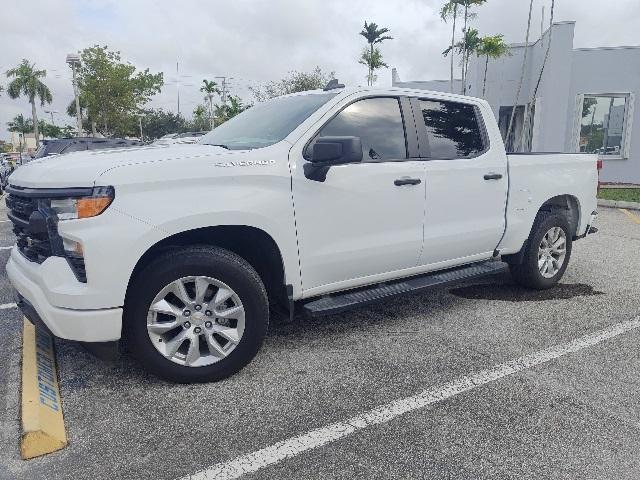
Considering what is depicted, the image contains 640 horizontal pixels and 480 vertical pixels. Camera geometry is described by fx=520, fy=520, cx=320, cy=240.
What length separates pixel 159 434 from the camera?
2738mm

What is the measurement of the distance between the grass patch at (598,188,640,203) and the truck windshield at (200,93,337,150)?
11.4 metres

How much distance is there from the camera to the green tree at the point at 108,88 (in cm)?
3562

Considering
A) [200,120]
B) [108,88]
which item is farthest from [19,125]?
[108,88]

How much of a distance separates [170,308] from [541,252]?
377cm

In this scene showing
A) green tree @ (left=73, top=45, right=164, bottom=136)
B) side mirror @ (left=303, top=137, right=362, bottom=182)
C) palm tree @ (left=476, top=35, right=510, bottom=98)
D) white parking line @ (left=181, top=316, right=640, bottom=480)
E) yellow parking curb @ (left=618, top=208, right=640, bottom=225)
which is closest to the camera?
white parking line @ (left=181, top=316, right=640, bottom=480)

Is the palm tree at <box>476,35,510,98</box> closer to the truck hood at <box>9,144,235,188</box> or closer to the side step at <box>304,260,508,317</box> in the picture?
the side step at <box>304,260,508,317</box>

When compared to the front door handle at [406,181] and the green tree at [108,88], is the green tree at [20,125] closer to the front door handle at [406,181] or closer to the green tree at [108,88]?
the green tree at [108,88]

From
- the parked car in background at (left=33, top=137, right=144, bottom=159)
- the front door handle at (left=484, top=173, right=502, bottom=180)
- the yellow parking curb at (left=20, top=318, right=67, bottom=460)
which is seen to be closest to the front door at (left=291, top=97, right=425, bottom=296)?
the front door handle at (left=484, top=173, right=502, bottom=180)

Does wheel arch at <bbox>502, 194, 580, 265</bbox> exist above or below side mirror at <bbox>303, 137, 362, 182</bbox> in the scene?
below

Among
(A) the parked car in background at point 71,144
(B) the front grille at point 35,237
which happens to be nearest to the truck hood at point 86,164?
(B) the front grille at point 35,237

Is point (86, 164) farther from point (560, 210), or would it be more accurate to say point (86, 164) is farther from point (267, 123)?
point (560, 210)

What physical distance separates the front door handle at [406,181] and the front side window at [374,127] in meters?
0.18

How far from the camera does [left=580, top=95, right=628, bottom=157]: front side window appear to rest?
18.0 m

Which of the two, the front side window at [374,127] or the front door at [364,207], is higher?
the front side window at [374,127]
